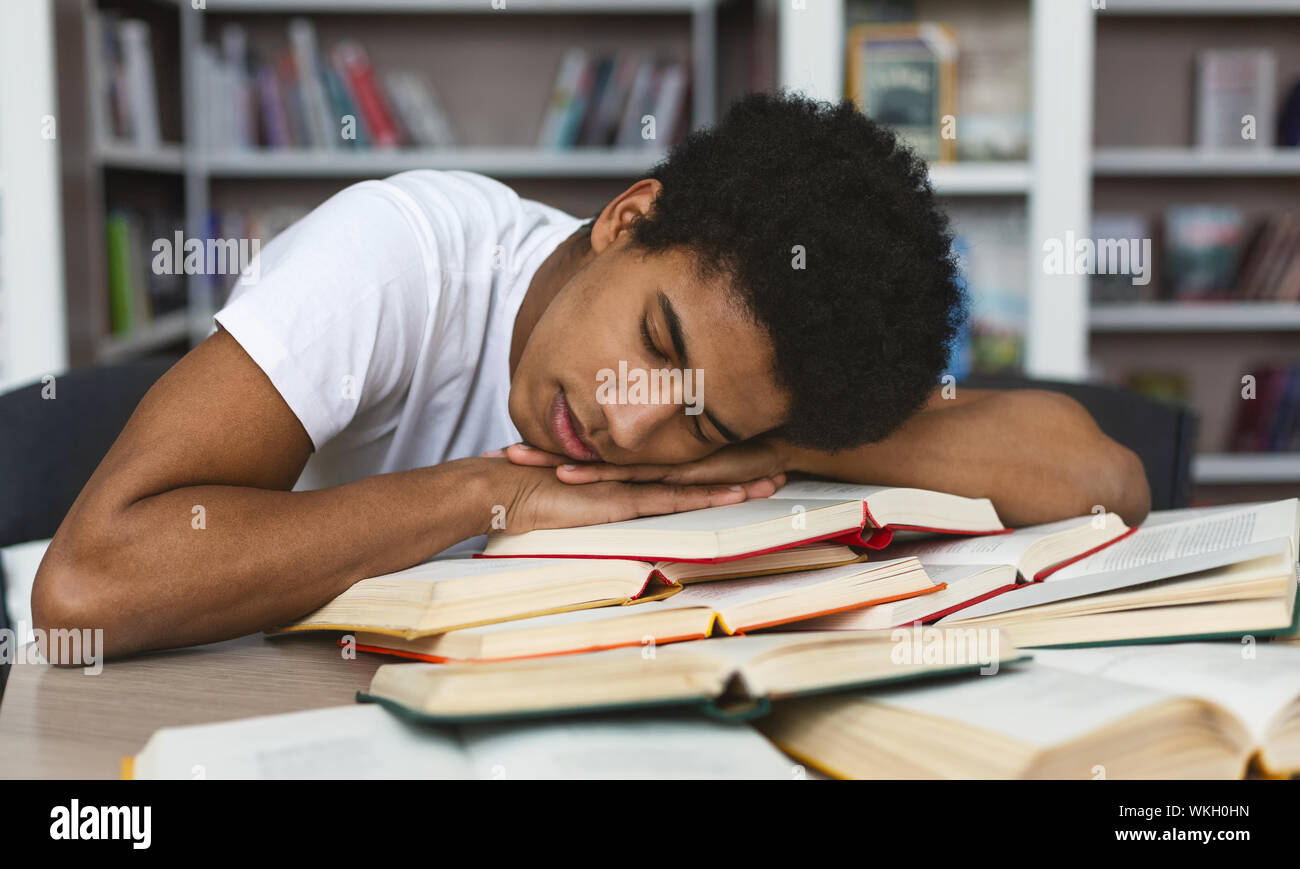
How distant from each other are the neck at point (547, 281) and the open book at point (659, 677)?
1.86ft

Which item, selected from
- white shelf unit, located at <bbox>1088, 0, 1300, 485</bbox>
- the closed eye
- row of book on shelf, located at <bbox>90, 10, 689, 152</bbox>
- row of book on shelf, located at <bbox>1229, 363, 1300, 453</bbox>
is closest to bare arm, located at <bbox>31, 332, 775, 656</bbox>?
the closed eye

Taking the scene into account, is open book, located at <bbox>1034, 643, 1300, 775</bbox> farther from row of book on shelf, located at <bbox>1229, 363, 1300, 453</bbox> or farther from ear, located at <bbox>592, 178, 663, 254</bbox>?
row of book on shelf, located at <bbox>1229, 363, 1300, 453</bbox>

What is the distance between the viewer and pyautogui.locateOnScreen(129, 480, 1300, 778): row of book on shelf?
0.46 meters

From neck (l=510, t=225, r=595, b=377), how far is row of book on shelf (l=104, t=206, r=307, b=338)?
5.42ft

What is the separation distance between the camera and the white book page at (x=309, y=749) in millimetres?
445

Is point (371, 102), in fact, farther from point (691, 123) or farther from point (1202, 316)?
point (1202, 316)

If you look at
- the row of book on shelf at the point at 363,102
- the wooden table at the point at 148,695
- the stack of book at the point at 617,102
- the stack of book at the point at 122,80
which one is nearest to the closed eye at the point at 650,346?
the wooden table at the point at 148,695

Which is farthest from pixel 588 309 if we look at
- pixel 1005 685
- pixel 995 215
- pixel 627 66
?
pixel 627 66

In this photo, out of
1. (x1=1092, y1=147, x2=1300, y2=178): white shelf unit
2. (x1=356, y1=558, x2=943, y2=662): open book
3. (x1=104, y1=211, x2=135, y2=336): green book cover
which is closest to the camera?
(x1=356, y1=558, x2=943, y2=662): open book

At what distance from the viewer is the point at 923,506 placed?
0.80 m

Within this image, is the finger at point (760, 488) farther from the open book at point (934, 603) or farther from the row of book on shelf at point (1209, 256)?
the row of book on shelf at point (1209, 256)

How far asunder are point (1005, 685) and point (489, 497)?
432 millimetres

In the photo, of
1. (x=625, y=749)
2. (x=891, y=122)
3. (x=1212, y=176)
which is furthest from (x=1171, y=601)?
(x=1212, y=176)
